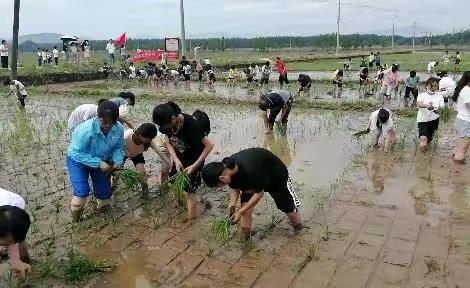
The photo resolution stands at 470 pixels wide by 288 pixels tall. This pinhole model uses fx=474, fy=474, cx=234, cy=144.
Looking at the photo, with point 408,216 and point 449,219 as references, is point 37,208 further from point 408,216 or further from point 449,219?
point 449,219

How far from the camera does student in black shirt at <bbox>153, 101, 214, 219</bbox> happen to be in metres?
4.81

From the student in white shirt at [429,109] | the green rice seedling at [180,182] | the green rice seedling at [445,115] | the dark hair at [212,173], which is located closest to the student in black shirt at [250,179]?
the dark hair at [212,173]

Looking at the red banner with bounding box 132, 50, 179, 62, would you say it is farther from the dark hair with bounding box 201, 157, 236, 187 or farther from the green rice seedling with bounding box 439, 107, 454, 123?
the dark hair with bounding box 201, 157, 236, 187

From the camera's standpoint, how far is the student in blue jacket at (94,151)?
4.85m

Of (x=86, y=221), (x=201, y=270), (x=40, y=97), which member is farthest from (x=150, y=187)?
(x=40, y=97)

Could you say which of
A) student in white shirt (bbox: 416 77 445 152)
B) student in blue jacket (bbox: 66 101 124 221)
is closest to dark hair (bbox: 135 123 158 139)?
student in blue jacket (bbox: 66 101 124 221)

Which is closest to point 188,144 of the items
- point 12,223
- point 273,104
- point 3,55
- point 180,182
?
point 180,182

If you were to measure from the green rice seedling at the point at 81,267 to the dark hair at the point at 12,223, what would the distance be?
3.56ft

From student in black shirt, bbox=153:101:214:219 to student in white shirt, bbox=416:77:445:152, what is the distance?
4.64 meters

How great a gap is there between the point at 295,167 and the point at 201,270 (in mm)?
3752

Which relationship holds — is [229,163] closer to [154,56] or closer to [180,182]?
[180,182]

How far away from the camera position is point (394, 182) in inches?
264

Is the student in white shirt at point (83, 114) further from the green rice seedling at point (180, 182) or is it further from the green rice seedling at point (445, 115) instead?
the green rice seedling at point (445, 115)

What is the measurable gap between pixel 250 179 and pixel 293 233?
1152mm
